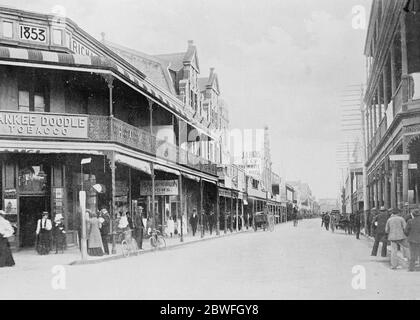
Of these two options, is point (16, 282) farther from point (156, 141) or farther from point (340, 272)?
point (156, 141)

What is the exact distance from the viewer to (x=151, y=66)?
122 feet

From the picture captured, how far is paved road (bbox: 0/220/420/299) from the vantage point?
9.70 m

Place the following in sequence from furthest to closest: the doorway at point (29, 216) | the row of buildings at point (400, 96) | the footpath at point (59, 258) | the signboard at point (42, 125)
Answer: the doorway at point (29, 216)
the signboard at point (42, 125)
the row of buildings at point (400, 96)
the footpath at point (59, 258)

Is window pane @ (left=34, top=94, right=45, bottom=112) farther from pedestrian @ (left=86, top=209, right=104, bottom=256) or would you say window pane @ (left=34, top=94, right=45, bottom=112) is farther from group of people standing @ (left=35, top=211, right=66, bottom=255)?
pedestrian @ (left=86, top=209, right=104, bottom=256)

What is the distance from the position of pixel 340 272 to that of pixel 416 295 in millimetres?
3203

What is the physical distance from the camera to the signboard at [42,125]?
1830 centimetres

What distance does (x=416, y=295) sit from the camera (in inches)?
376

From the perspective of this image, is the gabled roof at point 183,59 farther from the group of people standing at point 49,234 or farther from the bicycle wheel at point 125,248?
the bicycle wheel at point 125,248

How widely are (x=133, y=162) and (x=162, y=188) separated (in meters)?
4.42

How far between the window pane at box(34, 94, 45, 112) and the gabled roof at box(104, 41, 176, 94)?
16066mm

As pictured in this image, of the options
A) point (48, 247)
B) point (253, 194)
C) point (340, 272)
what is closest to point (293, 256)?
point (340, 272)

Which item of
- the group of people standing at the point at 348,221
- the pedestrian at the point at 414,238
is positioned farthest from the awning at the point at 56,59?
the group of people standing at the point at 348,221

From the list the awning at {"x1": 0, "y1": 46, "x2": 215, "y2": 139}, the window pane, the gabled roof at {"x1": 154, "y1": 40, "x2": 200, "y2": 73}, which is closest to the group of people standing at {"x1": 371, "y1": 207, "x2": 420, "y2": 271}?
the awning at {"x1": 0, "y1": 46, "x2": 215, "y2": 139}

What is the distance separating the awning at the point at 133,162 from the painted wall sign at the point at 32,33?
4811mm
